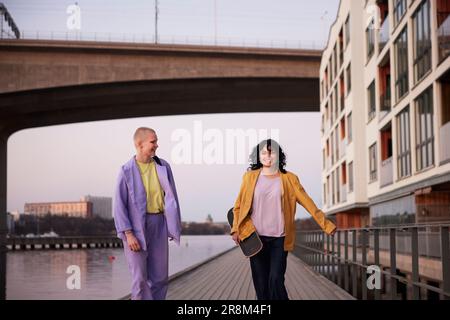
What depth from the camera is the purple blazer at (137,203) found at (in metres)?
5.16

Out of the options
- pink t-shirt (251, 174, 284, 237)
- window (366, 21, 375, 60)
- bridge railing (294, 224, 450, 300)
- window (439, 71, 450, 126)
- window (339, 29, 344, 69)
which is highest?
window (339, 29, 344, 69)

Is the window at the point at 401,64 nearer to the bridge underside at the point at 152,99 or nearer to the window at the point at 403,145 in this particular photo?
the window at the point at 403,145

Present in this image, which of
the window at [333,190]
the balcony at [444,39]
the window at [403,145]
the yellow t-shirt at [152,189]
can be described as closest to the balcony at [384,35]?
the window at [403,145]

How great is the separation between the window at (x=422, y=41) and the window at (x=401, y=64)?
4.65ft

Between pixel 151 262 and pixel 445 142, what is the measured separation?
1638 centimetres

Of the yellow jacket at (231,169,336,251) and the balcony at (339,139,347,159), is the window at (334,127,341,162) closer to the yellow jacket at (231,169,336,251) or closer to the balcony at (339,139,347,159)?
the balcony at (339,139,347,159)

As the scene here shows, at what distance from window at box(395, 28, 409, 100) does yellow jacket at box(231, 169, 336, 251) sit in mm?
19981

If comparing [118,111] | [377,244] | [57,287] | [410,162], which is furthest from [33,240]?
[377,244]

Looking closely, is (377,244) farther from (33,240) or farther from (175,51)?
(33,240)

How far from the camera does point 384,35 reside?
28750mm

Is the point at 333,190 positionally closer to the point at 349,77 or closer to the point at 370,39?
the point at 349,77

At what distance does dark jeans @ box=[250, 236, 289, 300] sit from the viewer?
5.93 meters

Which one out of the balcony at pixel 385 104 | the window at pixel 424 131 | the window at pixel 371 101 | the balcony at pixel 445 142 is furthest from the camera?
the window at pixel 371 101

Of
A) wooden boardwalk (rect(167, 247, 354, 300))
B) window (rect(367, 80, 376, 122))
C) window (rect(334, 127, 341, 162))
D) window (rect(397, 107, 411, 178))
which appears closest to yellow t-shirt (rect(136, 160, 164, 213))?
wooden boardwalk (rect(167, 247, 354, 300))
